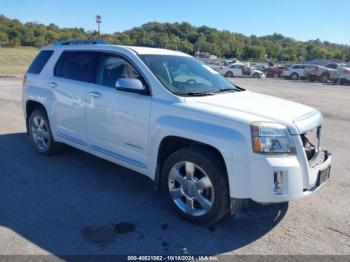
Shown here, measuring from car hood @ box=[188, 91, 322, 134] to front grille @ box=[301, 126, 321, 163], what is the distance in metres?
0.13

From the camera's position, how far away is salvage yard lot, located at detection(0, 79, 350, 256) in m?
3.35

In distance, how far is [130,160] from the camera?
4336 millimetres

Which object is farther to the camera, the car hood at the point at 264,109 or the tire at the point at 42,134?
the tire at the point at 42,134

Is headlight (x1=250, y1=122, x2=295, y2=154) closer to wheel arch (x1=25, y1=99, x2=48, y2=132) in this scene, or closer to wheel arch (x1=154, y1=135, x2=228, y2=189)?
wheel arch (x1=154, y1=135, x2=228, y2=189)

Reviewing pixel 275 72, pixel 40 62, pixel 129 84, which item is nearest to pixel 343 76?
pixel 275 72

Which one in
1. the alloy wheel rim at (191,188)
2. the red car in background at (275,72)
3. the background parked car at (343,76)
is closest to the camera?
the alloy wheel rim at (191,188)

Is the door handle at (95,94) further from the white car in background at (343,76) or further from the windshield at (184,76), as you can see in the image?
the white car in background at (343,76)

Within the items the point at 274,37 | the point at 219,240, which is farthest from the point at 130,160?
the point at 274,37

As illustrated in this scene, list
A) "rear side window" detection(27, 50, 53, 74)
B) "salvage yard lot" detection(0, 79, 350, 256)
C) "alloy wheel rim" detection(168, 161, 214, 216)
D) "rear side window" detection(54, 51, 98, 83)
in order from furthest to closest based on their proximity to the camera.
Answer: "rear side window" detection(27, 50, 53, 74) < "rear side window" detection(54, 51, 98, 83) < "alloy wheel rim" detection(168, 161, 214, 216) < "salvage yard lot" detection(0, 79, 350, 256)

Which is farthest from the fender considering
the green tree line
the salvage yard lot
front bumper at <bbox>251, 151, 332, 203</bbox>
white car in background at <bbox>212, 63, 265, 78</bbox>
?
the green tree line

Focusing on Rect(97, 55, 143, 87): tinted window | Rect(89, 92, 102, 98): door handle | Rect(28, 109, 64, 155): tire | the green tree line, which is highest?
the green tree line

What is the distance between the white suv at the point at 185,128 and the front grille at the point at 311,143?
1 cm

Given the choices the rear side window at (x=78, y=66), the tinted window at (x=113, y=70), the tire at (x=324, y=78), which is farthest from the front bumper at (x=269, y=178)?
the tire at (x=324, y=78)

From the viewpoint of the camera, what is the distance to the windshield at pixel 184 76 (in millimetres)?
4184
